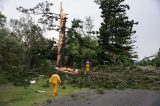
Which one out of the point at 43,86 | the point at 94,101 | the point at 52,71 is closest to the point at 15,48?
the point at 52,71

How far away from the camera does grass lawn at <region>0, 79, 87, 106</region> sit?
25.2 metres

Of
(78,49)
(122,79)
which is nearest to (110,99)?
(122,79)

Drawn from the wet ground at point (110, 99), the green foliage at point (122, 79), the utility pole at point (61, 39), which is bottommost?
the wet ground at point (110, 99)

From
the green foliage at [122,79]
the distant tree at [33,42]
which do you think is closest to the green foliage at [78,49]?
the distant tree at [33,42]

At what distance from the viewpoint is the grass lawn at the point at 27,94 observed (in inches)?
994

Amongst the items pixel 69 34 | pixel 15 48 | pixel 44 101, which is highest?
pixel 69 34

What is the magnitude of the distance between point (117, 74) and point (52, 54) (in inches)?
808

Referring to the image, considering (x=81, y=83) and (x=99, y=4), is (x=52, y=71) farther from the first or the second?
(x=99, y=4)

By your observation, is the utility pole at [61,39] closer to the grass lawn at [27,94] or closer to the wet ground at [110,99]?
the grass lawn at [27,94]

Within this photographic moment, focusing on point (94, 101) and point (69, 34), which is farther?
point (69, 34)

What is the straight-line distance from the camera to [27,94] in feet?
94.4

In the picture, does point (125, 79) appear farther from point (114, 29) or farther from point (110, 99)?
point (114, 29)

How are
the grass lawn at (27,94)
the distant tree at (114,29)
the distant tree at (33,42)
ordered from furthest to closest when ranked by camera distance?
the distant tree at (114,29) → the distant tree at (33,42) → the grass lawn at (27,94)

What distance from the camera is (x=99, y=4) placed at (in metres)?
63.2
